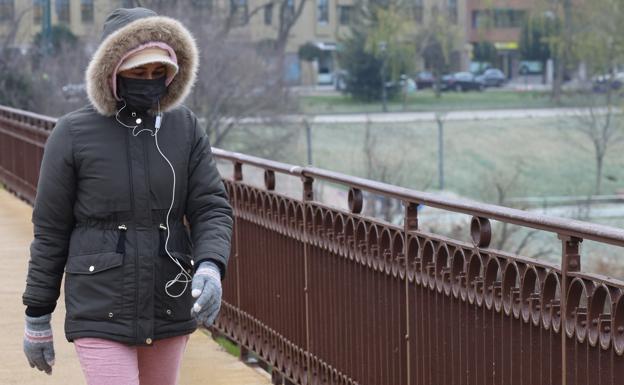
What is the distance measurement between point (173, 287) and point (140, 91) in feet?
2.09

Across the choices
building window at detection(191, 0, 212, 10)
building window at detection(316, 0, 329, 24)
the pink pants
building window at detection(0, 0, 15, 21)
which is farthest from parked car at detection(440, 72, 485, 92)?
the pink pants

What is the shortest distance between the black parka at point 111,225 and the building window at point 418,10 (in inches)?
3704

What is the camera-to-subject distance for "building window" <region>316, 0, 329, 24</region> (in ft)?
341

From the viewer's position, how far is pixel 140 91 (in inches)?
170

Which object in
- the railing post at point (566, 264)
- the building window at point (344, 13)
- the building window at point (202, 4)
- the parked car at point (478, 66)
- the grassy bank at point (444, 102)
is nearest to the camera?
the railing post at point (566, 264)

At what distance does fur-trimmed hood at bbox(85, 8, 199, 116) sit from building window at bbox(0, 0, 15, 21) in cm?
5432

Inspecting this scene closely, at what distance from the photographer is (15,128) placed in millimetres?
16266

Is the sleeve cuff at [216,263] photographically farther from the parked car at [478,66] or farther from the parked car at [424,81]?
the parked car at [478,66]

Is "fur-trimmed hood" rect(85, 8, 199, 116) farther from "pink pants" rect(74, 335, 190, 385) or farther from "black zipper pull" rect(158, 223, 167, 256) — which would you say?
"pink pants" rect(74, 335, 190, 385)

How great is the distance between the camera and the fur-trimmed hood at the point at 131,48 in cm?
430

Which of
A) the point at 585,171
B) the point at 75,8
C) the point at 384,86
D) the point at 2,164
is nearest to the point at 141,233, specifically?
the point at 2,164

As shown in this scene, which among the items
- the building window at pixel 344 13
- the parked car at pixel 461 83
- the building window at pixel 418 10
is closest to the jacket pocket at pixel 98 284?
the parked car at pixel 461 83

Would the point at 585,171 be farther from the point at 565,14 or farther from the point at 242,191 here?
the point at 242,191

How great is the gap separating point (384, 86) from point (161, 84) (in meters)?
77.6
